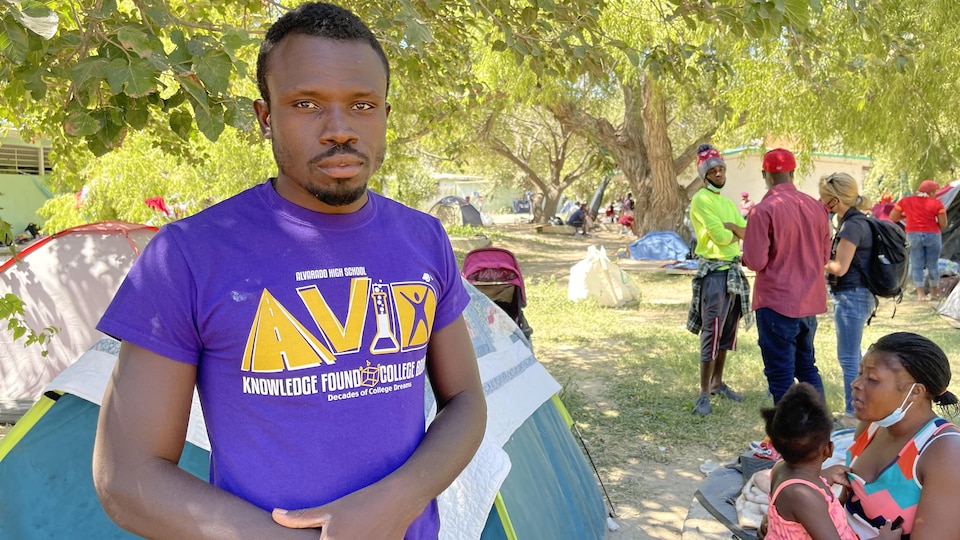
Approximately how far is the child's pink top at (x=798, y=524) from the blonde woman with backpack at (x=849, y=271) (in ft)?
8.17

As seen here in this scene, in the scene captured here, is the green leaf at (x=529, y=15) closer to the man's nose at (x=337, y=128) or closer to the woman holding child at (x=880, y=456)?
the woman holding child at (x=880, y=456)

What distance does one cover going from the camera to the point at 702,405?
5441 mm

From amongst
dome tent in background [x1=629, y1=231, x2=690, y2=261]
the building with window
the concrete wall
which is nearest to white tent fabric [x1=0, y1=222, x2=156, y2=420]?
dome tent in background [x1=629, y1=231, x2=690, y2=261]

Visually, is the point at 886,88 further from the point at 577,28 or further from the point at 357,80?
the point at 357,80

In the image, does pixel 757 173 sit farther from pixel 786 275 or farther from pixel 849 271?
pixel 786 275

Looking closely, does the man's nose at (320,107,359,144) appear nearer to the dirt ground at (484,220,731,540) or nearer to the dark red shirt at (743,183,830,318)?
the dirt ground at (484,220,731,540)

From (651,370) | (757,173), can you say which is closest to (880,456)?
(651,370)

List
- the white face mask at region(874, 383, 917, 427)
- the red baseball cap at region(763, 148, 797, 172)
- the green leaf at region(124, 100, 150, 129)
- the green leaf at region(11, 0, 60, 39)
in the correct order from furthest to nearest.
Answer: the red baseball cap at region(763, 148, 797, 172) < the white face mask at region(874, 383, 917, 427) < the green leaf at region(124, 100, 150, 129) < the green leaf at region(11, 0, 60, 39)

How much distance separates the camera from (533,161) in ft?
105

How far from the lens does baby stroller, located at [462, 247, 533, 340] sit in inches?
239

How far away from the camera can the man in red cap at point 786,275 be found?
4.44m

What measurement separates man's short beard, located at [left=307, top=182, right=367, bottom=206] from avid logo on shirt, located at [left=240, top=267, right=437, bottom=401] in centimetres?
11

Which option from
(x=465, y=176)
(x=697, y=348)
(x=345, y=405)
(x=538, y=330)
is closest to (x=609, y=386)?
(x=697, y=348)

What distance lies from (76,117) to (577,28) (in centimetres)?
208
